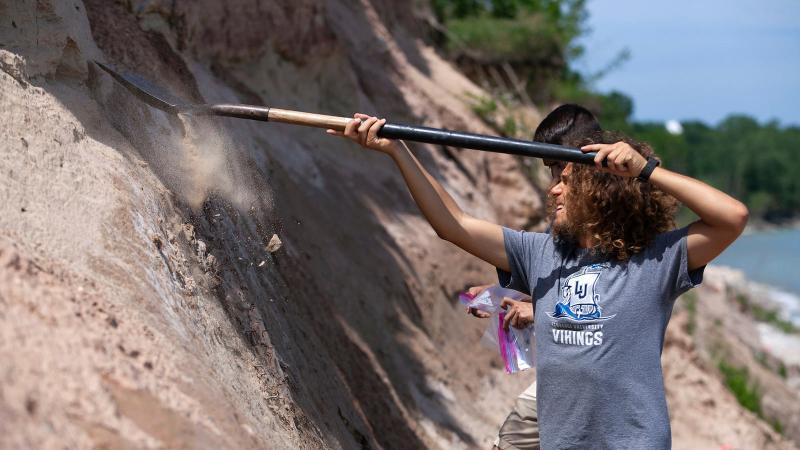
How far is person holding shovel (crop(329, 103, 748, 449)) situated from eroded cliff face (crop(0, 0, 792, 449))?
1.05m

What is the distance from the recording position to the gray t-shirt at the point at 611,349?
10.6 feet

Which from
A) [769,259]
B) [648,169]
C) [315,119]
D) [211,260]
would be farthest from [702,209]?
[769,259]

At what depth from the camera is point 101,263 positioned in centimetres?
319

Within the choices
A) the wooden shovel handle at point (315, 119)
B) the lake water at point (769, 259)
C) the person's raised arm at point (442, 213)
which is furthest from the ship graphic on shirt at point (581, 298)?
the lake water at point (769, 259)

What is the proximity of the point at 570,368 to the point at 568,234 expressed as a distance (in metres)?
0.49

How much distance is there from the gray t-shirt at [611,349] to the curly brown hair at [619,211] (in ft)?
0.17

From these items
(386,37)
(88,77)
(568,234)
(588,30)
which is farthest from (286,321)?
(588,30)

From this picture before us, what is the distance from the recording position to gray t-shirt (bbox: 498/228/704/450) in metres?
3.24

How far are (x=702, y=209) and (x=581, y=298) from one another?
0.50 m

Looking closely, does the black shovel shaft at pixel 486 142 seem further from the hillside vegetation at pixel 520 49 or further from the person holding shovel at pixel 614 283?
the hillside vegetation at pixel 520 49

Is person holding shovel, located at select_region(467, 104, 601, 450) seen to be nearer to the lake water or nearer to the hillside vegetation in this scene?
the hillside vegetation

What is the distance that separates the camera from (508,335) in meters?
4.21

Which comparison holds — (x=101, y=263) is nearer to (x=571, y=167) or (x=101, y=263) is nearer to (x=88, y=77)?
(x=88, y=77)

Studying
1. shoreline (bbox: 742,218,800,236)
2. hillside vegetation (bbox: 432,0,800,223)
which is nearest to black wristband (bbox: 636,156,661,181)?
hillside vegetation (bbox: 432,0,800,223)
